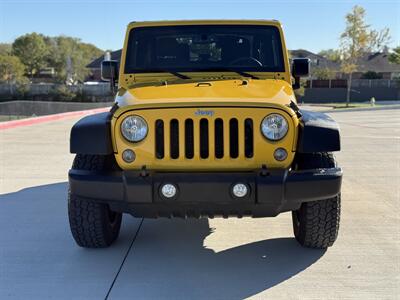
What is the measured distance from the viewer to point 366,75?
5103 cm

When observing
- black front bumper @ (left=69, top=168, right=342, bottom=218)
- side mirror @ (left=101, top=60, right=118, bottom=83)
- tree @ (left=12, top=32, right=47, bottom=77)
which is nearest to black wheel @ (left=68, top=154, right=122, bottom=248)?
black front bumper @ (left=69, top=168, right=342, bottom=218)

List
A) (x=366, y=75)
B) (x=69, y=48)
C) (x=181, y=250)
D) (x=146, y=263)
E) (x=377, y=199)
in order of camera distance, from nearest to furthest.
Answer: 1. (x=146, y=263)
2. (x=181, y=250)
3. (x=377, y=199)
4. (x=366, y=75)
5. (x=69, y=48)

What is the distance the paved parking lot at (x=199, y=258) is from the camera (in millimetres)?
3297

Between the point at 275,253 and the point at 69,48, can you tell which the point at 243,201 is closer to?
the point at 275,253

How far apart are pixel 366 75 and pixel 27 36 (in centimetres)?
4636

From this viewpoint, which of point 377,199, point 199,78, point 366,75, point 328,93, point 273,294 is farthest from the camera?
point 366,75

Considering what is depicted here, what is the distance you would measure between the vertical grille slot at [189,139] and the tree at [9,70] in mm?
49289

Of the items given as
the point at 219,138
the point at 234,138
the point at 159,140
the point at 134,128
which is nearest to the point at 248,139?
the point at 234,138

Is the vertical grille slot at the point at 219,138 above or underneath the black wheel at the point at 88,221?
above

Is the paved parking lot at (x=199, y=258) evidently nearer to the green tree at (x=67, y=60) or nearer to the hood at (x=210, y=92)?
the hood at (x=210, y=92)

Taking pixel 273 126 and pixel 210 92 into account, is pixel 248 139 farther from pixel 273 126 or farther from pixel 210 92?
pixel 210 92

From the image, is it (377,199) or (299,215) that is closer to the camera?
(299,215)

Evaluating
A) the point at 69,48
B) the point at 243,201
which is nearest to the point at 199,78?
the point at 243,201

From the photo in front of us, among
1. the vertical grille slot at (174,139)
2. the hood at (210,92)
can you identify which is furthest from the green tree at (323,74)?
the vertical grille slot at (174,139)
